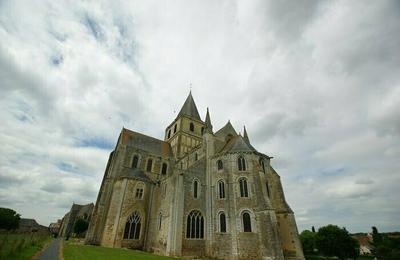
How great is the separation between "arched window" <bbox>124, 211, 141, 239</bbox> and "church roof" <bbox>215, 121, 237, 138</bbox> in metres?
16.1

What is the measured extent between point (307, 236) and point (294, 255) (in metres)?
46.6

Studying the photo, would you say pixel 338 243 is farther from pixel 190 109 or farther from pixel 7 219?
pixel 7 219

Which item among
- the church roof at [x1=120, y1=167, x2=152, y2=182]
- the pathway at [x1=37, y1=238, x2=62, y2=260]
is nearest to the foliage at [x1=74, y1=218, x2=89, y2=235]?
the church roof at [x1=120, y1=167, x2=152, y2=182]

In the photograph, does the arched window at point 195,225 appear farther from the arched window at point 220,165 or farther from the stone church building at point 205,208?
the arched window at point 220,165

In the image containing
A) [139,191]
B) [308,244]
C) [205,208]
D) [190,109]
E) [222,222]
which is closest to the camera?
[222,222]

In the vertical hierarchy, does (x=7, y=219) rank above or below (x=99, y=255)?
above

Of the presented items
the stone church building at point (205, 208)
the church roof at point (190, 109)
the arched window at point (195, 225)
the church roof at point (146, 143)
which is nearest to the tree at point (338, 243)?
the stone church building at point (205, 208)

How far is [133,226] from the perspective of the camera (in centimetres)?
2552

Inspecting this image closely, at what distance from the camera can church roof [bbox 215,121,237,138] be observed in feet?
99.1

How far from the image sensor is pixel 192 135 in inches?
1602

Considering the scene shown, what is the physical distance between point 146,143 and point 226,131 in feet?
48.4

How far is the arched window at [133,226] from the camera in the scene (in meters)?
24.9

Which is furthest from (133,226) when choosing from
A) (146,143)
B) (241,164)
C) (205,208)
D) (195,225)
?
(241,164)

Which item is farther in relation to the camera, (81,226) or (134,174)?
(81,226)
